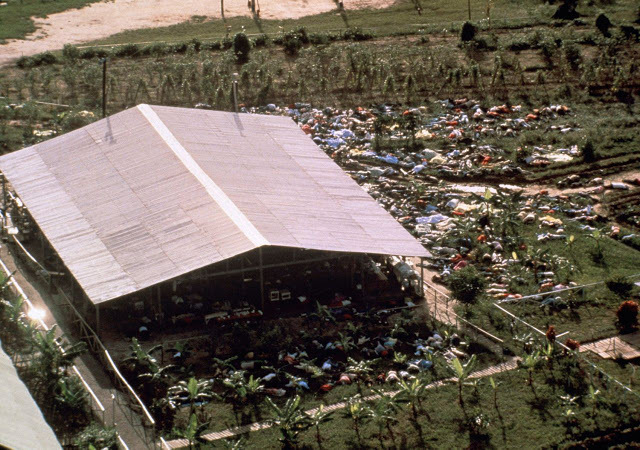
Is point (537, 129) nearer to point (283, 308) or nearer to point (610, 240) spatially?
point (610, 240)

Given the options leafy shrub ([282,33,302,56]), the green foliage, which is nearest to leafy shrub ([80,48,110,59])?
leafy shrub ([282,33,302,56])

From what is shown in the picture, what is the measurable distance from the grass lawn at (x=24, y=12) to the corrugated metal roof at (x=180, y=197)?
27.4 metres

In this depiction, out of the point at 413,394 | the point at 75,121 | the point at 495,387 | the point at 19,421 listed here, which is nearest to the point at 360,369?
the point at 413,394

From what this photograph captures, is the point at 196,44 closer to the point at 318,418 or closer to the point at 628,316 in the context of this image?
the point at 628,316

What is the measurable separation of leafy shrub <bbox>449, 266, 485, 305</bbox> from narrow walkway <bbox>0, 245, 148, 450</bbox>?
996 centimetres

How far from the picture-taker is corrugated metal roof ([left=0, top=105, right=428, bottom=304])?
2558 cm

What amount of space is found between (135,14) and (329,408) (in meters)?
47.9

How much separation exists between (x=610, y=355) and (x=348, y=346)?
7.23 m

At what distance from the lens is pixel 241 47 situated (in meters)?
53.0

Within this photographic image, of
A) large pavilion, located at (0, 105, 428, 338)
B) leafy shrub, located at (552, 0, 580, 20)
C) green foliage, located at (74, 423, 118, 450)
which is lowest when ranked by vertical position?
green foliage, located at (74, 423, 118, 450)

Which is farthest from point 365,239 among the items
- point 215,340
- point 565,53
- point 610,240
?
point 565,53

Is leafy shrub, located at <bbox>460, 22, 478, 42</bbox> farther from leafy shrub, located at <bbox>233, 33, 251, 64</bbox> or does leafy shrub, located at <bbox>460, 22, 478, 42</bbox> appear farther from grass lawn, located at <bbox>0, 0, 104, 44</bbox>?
grass lawn, located at <bbox>0, 0, 104, 44</bbox>

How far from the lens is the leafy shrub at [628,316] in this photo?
86.5ft

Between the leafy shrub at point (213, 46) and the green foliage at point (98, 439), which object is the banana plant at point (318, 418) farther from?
the leafy shrub at point (213, 46)
